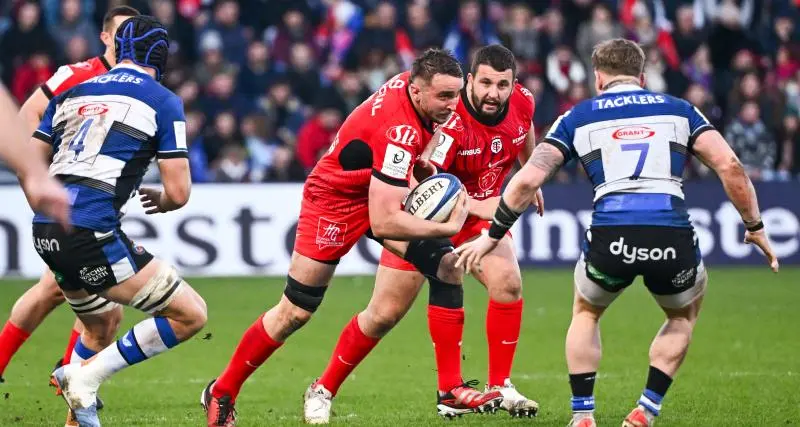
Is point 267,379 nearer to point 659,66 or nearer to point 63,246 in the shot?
point 63,246

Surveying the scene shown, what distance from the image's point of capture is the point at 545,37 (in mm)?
20766

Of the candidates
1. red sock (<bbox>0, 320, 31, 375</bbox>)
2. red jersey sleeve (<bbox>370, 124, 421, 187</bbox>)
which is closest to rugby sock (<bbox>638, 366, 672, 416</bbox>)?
red jersey sleeve (<bbox>370, 124, 421, 187</bbox>)

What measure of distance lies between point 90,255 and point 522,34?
1422 centimetres

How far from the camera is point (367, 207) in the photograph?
8.50 m

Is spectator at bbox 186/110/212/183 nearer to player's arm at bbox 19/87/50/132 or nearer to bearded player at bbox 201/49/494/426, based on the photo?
player's arm at bbox 19/87/50/132

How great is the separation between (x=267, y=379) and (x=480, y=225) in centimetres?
241

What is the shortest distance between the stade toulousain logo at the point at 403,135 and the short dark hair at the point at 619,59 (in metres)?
1.16

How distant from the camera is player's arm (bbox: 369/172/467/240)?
7859mm

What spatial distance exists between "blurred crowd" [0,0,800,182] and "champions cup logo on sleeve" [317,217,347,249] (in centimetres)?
953

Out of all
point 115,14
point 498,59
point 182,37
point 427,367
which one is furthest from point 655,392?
point 182,37

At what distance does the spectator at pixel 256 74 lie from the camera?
65.6ft

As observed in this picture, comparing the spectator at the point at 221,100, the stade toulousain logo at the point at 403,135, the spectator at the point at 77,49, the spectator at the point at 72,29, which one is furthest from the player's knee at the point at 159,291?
the spectator at the point at 72,29

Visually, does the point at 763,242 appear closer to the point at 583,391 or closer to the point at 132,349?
the point at 583,391

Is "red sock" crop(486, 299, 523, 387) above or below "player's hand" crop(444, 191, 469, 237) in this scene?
below
